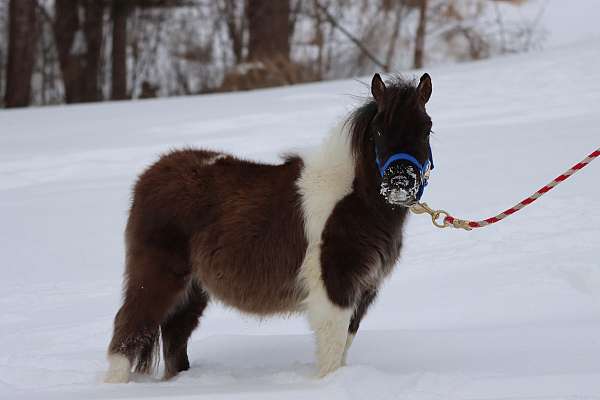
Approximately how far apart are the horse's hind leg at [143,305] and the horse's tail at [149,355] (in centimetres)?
3

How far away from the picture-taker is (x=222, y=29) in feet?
67.2

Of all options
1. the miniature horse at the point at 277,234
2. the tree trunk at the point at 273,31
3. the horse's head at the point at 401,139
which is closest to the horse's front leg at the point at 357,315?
the miniature horse at the point at 277,234

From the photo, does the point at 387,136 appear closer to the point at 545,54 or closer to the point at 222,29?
the point at 545,54

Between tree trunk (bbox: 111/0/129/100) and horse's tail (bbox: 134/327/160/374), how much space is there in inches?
579

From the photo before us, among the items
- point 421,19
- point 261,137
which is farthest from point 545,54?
point 261,137

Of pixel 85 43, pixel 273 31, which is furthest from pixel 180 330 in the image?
pixel 85 43

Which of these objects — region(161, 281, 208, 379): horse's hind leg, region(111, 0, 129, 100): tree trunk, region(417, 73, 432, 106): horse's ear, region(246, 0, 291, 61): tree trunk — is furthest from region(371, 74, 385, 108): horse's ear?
region(111, 0, 129, 100): tree trunk

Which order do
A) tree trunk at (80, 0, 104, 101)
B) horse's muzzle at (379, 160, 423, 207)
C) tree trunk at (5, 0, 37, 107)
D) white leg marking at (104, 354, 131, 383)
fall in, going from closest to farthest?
horse's muzzle at (379, 160, 423, 207)
white leg marking at (104, 354, 131, 383)
tree trunk at (5, 0, 37, 107)
tree trunk at (80, 0, 104, 101)

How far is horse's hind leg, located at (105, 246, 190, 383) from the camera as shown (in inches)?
178

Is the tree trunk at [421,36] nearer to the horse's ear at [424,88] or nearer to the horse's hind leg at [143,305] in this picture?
the horse's ear at [424,88]

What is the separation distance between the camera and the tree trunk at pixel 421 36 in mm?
17422

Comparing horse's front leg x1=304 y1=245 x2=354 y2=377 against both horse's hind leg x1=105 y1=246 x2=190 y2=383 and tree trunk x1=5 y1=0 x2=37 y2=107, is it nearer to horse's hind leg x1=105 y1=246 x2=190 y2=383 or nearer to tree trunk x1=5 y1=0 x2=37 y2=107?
horse's hind leg x1=105 y1=246 x2=190 y2=383

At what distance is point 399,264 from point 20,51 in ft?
40.6

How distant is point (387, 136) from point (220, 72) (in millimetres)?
15644
